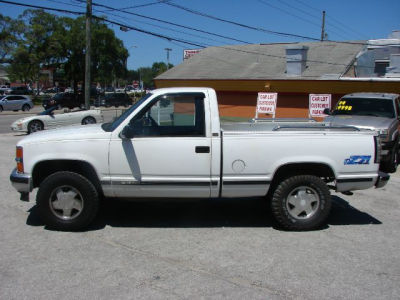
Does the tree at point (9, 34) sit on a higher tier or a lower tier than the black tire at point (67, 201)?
higher

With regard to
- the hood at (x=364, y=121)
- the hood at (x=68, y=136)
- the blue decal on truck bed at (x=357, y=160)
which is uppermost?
the hood at (x=364, y=121)

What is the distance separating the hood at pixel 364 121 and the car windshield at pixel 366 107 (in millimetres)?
451

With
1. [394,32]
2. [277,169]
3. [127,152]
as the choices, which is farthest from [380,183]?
[394,32]

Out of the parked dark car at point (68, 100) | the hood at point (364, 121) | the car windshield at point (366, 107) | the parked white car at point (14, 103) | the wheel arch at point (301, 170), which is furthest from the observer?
the parked dark car at point (68, 100)

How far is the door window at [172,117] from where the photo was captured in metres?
5.27

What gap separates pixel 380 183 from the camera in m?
5.56

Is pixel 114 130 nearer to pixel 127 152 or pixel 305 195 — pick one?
pixel 127 152

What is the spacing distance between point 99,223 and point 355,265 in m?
3.33

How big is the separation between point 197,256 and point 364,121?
22.9 ft

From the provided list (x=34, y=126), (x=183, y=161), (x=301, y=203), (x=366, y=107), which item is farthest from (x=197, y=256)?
(x=34, y=126)

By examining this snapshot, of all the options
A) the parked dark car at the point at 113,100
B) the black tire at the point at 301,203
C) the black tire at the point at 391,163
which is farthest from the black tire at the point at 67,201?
the parked dark car at the point at 113,100

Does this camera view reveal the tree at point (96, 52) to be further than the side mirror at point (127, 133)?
Yes

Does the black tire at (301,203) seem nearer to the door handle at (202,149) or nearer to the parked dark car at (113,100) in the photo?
the door handle at (202,149)


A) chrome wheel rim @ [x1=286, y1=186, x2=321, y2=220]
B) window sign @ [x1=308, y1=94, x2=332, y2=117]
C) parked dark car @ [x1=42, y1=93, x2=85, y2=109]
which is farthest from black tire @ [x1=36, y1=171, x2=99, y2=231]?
parked dark car @ [x1=42, y1=93, x2=85, y2=109]
